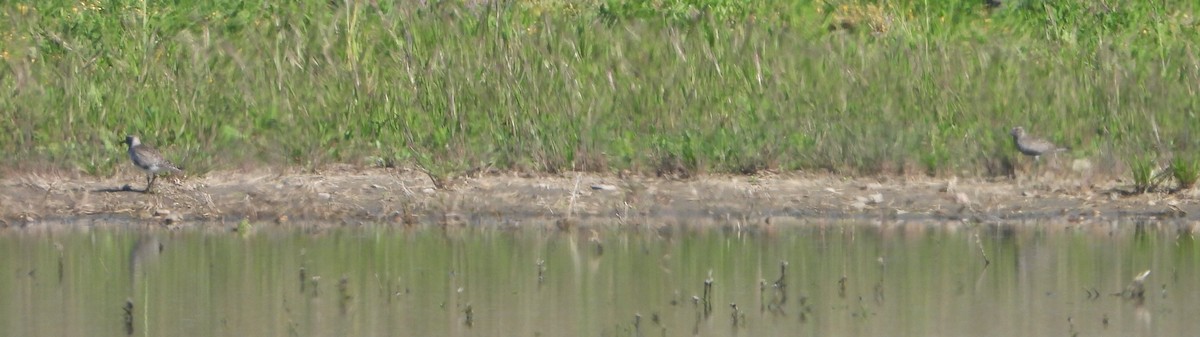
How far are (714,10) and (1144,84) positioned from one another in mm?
3384

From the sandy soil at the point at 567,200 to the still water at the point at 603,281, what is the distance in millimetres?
379

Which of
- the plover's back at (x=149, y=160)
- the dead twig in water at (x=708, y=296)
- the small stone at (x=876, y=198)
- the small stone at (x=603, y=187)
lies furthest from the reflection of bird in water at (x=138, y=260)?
the small stone at (x=876, y=198)

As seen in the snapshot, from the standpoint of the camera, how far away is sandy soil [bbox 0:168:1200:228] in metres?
11.5

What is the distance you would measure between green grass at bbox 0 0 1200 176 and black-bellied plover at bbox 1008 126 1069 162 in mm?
128

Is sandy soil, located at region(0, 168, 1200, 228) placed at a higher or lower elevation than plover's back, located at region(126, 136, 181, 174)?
lower

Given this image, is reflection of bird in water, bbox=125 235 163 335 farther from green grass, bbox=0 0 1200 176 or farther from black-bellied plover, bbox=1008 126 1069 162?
black-bellied plover, bbox=1008 126 1069 162

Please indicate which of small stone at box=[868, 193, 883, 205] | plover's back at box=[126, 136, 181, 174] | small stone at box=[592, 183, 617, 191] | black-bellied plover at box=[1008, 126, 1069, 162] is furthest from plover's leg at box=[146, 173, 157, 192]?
black-bellied plover at box=[1008, 126, 1069, 162]

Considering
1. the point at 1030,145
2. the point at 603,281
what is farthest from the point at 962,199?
the point at 603,281

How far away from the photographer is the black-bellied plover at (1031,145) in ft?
40.1

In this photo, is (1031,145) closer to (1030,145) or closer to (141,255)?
(1030,145)

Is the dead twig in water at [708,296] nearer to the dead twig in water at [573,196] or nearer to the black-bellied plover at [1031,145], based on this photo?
the dead twig in water at [573,196]

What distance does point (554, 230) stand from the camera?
1102 centimetres

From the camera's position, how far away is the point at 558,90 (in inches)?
520

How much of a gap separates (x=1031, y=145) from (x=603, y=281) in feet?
Answer: 13.8
